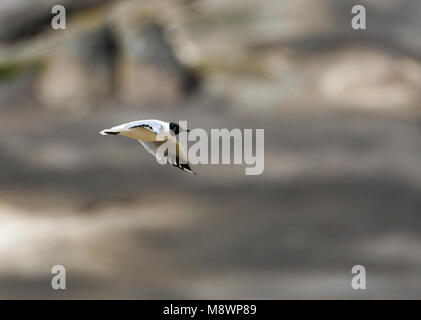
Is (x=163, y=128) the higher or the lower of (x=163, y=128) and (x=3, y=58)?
the lower

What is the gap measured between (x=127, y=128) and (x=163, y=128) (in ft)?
0.44

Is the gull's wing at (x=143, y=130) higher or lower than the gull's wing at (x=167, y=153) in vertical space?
higher

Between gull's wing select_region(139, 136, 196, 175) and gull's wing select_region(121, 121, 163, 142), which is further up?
gull's wing select_region(121, 121, 163, 142)

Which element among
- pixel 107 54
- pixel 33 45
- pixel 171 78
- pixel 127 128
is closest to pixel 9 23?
pixel 33 45

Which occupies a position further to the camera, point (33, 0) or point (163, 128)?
point (33, 0)

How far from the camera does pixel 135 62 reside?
4734 mm

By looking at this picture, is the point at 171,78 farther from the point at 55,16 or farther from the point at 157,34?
the point at 55,16

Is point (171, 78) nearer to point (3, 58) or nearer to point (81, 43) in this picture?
point (81, 43)

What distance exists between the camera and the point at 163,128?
2.97 metres
